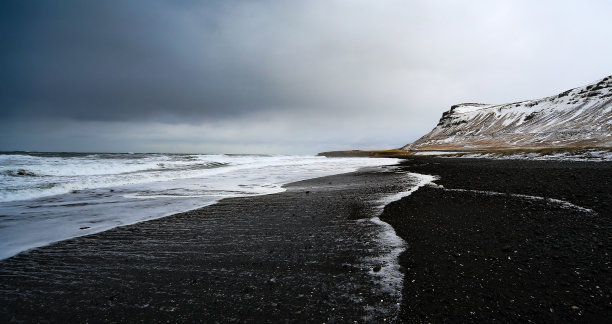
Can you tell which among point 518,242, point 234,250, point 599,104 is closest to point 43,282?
point 234,250

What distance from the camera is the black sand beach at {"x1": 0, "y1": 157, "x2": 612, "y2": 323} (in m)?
3.59

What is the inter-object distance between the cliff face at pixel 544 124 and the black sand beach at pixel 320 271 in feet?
290

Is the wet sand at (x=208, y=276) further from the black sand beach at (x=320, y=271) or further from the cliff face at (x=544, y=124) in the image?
the cliff face at (x=544, y=124)

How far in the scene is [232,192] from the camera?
48.4 ft

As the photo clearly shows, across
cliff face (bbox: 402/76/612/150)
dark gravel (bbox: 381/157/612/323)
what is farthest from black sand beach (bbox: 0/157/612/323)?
cliff face (bbox: 402/76/612/150)

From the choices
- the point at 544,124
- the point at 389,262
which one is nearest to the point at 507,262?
the point at 389,262

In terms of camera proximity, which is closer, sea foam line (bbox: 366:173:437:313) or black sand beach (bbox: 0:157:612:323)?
black sand beach (bbox: 0:157:612:323)

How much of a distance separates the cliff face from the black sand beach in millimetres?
88320

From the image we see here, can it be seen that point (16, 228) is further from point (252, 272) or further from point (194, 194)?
point (252, 272)

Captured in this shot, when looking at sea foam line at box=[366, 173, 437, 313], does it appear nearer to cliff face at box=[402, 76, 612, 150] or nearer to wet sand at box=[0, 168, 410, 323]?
wet sand at box=[0, 168, 410, 323]

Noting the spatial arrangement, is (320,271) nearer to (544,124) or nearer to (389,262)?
(389,262)

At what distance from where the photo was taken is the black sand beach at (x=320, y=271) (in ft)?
11.8

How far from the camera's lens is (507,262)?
4.89m

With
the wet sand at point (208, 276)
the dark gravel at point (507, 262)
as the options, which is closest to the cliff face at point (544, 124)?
the dark gravel at point (507, 262)
